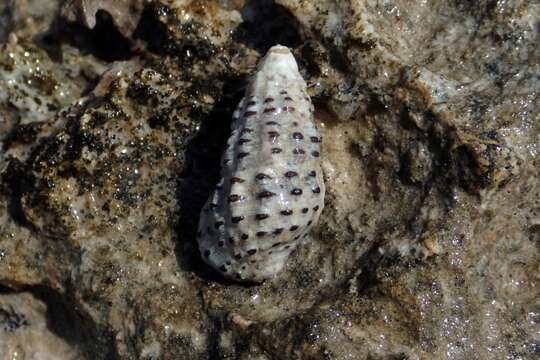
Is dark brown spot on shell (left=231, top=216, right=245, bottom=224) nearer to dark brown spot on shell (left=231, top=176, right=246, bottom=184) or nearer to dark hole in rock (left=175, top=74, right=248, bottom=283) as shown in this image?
dark brown spot on shell (left=231, top=176, right=246, bottom=184)

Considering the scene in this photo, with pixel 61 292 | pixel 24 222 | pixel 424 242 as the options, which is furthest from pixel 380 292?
pixel 24 222

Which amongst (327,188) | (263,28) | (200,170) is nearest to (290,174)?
(327,188)

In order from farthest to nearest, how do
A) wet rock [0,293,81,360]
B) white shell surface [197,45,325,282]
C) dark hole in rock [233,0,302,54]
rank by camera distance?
wet rock [0,293,81,360] < dark hole in rock [233,0,302,54] < white shell surface [197,45,325,282]

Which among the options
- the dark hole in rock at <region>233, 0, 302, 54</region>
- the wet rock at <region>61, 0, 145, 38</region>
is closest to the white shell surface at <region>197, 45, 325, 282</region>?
the dark hole in rock at <region>233, 0, 302, 54</region>

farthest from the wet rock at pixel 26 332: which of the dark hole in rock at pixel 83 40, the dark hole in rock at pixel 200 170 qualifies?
the dark hole in rock at pixel 83 40

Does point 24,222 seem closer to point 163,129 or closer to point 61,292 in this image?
point 61,292
